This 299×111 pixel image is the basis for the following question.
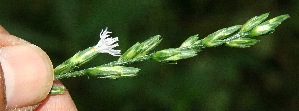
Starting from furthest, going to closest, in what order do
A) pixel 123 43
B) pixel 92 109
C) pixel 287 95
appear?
pixel 287 95 → pixel 92 109 → pixel 123 43

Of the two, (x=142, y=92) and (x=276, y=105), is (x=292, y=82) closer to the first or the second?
(x=276, y=105)

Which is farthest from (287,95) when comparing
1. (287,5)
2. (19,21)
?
(19,21)

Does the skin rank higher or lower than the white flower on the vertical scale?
lower

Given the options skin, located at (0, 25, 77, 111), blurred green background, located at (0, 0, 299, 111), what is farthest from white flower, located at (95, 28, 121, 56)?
blurred green background, located at (0, 0, 299, 111)

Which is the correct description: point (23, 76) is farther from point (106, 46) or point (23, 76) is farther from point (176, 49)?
point (176, 49)

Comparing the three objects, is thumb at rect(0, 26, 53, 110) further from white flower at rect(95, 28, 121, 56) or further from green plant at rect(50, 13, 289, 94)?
white flower at rect(95, 28, 121, 56)

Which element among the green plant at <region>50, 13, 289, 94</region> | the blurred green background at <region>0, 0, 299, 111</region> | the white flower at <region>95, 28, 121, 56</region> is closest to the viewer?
the green plant at <region>50, 13, 289, 94</region>

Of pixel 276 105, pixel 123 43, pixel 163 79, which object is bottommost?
pixel 276 105
